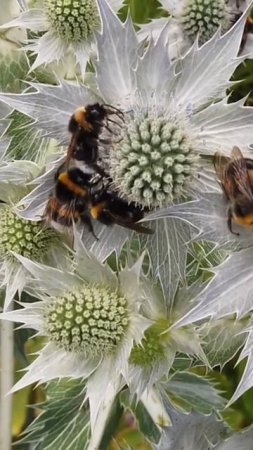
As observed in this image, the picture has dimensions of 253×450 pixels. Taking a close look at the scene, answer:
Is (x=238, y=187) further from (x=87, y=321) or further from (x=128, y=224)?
(x=87, y=321)

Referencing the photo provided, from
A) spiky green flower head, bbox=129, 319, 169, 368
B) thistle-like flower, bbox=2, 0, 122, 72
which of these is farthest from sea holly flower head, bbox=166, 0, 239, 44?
spiky green flower head, bbox=129, 319, 169, 368

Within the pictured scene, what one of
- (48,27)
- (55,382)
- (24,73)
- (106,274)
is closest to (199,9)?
(48,27)

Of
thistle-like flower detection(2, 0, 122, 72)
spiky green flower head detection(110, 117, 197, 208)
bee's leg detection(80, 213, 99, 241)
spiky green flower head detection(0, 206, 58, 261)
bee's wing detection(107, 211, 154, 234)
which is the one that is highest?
thistle-like flower detection(2, 0, 122, 72)

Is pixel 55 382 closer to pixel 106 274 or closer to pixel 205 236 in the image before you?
pixel 106 274

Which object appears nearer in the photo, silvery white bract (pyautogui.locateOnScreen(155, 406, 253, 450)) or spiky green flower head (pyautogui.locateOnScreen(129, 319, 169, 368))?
spiky green flower head (pyautogui.locateOnScreen(129, 319, 169, 368))

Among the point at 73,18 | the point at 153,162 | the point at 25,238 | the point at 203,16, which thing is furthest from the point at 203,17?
the point at 25,238

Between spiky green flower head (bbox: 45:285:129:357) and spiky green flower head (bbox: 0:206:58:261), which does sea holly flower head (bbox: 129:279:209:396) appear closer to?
spiky green flower head (bbox: 45:285:129:357)
